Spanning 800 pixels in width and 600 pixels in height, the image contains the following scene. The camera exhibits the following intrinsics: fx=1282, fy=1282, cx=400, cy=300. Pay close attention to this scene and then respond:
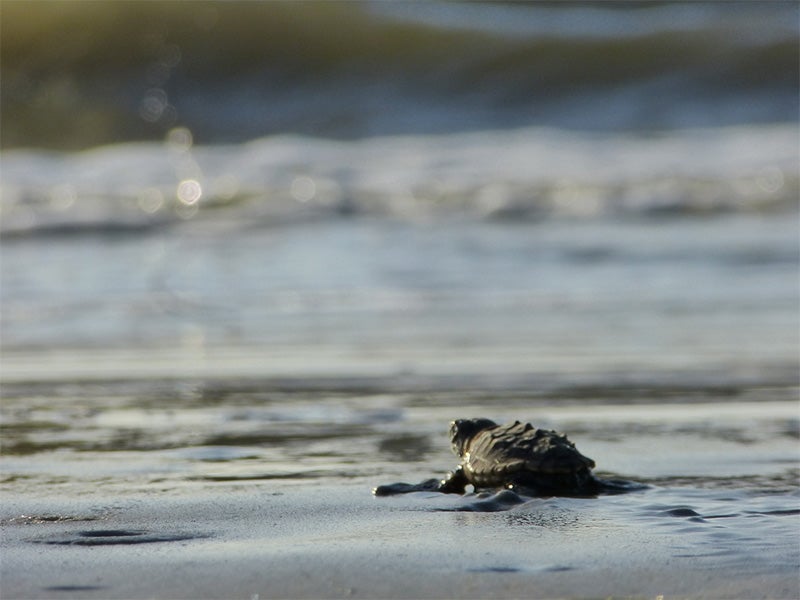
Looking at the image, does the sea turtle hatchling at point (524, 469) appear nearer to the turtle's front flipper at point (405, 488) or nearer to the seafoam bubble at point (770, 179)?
the turtle's front flipper at point (405, 488)

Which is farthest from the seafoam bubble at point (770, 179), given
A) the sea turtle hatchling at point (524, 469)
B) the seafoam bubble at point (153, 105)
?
the seafoam bubble at point (153, 105)

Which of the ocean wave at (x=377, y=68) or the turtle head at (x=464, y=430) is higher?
the ocean wave at (x=377, y=68)

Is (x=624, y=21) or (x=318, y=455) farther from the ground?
(x=624, y=21)

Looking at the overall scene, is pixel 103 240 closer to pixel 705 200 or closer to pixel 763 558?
pixel 705 200

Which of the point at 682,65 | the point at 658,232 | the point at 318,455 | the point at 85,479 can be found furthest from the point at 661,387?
the point at 682,65

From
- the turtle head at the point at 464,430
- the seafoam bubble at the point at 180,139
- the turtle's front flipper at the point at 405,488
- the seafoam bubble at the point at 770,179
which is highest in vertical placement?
the seafoam bubble at the point at 180,139

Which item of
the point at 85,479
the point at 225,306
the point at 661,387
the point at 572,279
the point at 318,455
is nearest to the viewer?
the point at 85,479

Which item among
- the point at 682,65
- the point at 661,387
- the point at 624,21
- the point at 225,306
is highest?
the point at 624,21
